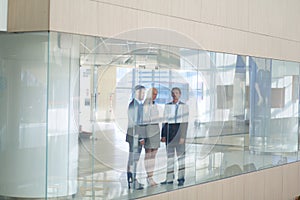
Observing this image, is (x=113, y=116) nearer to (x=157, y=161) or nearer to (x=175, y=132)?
(x=157, y=161)

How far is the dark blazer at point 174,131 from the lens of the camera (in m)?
6.61

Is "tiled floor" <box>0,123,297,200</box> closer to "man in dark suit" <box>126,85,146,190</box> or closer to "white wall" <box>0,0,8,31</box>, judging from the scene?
A: "man in dark suit" <box>126,85,146,190</box>

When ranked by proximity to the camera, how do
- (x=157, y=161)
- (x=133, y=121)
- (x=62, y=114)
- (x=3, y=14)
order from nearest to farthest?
(x=3, y=14), (x=62, y=114), (x=133, y=121), (x=157, y=161)

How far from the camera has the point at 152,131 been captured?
21.1ft

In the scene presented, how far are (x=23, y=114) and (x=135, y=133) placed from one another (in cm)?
127

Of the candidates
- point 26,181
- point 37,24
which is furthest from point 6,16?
point 26,181

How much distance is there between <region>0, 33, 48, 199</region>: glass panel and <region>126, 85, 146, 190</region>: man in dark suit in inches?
42.1

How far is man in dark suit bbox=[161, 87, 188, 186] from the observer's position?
21.8 ft

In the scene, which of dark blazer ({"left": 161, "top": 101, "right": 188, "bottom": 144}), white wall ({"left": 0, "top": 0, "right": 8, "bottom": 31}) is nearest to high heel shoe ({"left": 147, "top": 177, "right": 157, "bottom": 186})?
dark blazer ({"left": 161, "top": 101, "right": 188, "bottom": 144})

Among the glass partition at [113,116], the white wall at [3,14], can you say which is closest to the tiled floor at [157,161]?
the glass partition at [113,116]

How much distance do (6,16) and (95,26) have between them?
2.77 feet

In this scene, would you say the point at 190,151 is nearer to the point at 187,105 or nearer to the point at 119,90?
the point at 187,105

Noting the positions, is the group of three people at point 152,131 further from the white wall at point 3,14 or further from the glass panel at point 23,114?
the white wall at point 3,14

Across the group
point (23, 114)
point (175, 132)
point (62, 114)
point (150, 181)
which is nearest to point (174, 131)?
point (175, 132)
